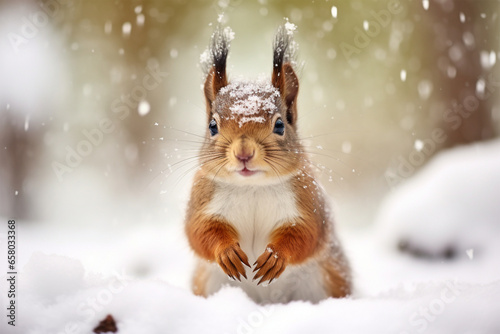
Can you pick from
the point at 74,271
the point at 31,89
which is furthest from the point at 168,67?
the point at 74,271

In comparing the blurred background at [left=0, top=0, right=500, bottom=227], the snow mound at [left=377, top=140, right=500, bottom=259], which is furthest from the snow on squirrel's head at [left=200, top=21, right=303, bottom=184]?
the snow mound at [left=377, top=140, right=500, bottom=259]

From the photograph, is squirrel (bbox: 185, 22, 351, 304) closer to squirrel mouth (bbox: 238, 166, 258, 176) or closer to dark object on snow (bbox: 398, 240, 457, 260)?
squirrel mouth (bbox: 238, 166, 258, 176)

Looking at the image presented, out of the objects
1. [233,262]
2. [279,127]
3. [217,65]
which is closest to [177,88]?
[217,65]

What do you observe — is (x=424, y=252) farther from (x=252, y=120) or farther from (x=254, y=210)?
(x=252, y=120)

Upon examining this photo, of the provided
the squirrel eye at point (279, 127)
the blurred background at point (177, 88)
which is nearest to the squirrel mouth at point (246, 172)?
the squirrel eye at point (279, 127)

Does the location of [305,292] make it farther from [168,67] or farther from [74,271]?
[168,67]

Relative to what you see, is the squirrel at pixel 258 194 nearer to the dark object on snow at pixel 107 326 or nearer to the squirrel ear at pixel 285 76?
the squirrel ear at pixel 285 76
